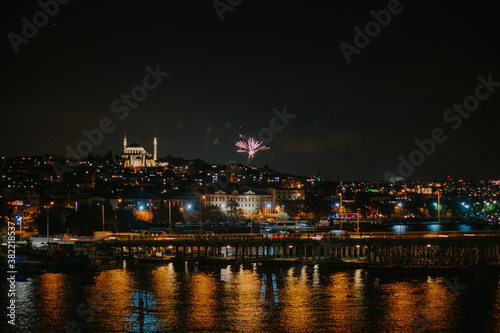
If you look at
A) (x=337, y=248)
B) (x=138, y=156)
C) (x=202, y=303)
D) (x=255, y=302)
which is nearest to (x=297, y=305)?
(x=255, y=302)

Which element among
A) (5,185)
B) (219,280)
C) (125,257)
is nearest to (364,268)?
(219,280)

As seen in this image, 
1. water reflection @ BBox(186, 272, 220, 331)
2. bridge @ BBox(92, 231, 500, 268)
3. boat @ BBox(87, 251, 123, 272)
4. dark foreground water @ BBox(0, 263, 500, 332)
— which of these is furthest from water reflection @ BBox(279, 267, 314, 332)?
boat @ BBox(87, 251, 123, 272)

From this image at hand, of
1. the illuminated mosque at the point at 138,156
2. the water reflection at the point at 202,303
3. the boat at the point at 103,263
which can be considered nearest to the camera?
the water reflection at the point at 202,303

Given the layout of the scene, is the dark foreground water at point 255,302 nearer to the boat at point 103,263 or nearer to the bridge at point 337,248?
the boat at point 103,263

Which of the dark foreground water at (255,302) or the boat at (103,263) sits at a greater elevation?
the boat at (103,263)

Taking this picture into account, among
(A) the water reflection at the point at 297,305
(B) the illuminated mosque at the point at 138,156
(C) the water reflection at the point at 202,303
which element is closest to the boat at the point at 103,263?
(C) the water reflection at the point at 202,303

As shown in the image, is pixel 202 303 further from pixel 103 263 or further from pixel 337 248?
pixel 337 248
